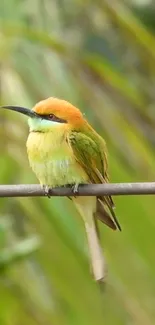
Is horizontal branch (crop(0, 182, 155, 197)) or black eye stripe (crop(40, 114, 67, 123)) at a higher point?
black eye stripe (crop(40, 114, 67, 123))

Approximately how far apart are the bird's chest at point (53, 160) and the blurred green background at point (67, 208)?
20 centimetres

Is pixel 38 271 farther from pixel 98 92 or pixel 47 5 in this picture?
pixel 47 5

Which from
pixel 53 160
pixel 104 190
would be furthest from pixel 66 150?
pixel 104 190

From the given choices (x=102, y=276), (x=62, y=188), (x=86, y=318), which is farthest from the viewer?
(x=86, y=318)

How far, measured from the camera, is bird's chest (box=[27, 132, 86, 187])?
1189mm

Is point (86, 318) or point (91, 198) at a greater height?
point (91, 198)

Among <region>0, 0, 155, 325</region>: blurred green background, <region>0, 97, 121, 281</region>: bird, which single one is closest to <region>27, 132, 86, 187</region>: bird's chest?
<region>0, 97, 121, 281</region>: bird

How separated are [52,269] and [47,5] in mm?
707

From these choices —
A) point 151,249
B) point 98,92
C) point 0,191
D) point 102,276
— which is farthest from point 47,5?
point 0,191

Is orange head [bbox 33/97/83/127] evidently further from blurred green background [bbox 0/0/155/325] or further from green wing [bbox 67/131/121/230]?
blurred green background [bbox 0/0/155/325]

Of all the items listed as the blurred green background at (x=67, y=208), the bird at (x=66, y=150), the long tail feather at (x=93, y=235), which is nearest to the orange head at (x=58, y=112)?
the bird at (x=66, y=150)

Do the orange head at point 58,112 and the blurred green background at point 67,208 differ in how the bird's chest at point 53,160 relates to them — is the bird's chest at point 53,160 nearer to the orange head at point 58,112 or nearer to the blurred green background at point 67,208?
the orange head at point 58,112

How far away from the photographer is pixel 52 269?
1624 millimetres

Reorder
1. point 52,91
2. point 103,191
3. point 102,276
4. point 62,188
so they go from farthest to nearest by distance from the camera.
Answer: point 52,91 → point 62,188 → point 102,276 → point 103,191
